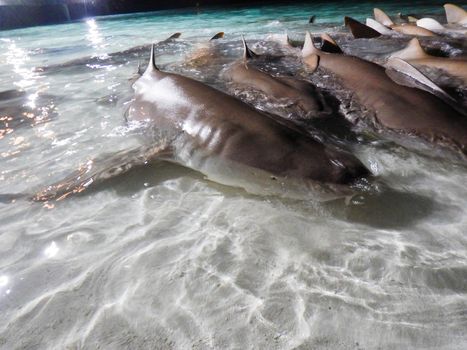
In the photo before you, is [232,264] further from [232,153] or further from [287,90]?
[287,90]

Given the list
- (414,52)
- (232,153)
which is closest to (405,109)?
(232,153)

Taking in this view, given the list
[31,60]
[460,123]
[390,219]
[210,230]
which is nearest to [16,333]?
[210,230]

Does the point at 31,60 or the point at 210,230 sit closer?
the point at 210,230

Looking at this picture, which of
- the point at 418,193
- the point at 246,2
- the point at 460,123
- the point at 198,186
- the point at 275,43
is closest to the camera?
the point at 418,193

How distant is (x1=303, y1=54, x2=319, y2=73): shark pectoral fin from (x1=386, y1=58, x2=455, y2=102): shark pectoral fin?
0.93 meters

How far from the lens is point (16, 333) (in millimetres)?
1659

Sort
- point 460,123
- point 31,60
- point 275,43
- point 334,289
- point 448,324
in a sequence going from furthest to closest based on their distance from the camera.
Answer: point 31,60 → point 275,43 → point 460,123 → point 334,289 → point 448,324

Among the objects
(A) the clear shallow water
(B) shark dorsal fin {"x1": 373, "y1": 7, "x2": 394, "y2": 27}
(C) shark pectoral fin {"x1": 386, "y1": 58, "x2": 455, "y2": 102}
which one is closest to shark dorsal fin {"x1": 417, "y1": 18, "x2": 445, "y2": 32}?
(B) shark dorsal fin {"x1": 373, "y1": 7, "x2": 394, "y2": 27}

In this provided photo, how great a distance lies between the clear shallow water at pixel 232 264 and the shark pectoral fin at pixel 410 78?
2.76ft

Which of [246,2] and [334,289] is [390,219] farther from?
[246,2]

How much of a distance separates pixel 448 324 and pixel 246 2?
28.0 m

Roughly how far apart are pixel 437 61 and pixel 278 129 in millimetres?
2934

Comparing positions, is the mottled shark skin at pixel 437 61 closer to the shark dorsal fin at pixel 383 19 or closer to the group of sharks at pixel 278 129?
the group of sharks at pixel 278 129

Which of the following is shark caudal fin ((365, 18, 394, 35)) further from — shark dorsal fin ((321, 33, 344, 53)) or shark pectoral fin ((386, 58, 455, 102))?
shark pectoral fin ((386, 58, 455, 102))
